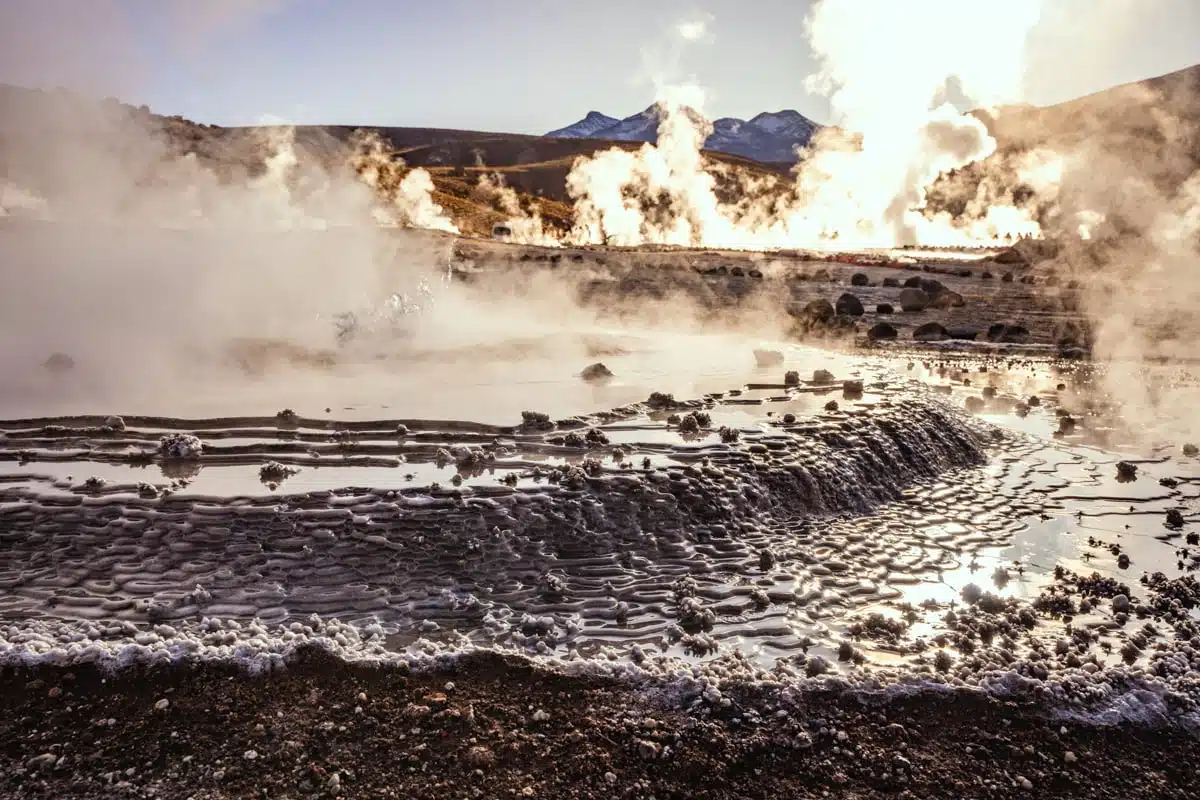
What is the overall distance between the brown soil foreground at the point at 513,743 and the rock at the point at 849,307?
1453 centimetres

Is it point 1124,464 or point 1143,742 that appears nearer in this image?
point 1143,742

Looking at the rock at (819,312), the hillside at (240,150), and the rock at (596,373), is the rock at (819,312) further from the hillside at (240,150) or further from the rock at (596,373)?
the hillside at (240,150)

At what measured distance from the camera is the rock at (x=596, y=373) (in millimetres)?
9637

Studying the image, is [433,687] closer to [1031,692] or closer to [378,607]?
[378,607]

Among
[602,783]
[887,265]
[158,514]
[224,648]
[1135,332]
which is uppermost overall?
[887,265]

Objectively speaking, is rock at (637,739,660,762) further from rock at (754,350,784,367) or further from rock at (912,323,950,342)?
rock at (912,323,950,342)

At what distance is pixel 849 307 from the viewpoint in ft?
59.5

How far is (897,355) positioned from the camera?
542 inches

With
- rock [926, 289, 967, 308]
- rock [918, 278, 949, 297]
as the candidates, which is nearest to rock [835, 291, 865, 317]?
rock [926, 289, 967, 308]

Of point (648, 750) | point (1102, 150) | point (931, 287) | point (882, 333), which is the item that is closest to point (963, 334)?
point (882, 333)

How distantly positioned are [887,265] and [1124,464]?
2093cm

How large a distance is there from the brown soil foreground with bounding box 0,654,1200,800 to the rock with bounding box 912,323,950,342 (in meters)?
12.3

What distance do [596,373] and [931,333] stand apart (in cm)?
865

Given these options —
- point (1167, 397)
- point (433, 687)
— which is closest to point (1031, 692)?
point (433, 687)
